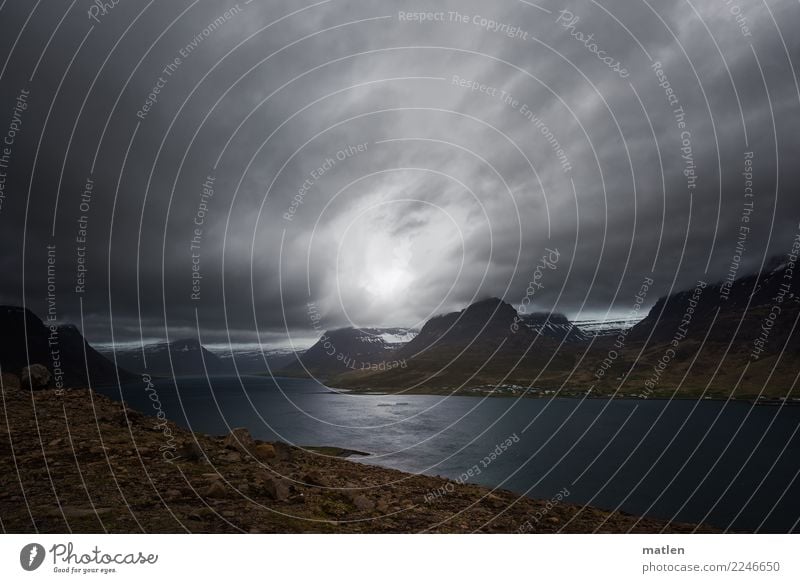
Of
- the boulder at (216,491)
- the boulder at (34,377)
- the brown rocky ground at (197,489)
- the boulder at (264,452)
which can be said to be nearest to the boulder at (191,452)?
the brown rocky ground at (197,489)

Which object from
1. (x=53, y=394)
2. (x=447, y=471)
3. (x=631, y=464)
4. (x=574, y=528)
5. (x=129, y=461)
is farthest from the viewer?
(x=631, y=464)

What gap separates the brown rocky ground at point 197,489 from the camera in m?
11.0

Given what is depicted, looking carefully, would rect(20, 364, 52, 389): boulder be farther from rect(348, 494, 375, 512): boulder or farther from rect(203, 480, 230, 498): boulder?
rect(348, 494, 375, 512): boulder

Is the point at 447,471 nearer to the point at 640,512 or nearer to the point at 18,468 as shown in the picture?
the point at 640,512

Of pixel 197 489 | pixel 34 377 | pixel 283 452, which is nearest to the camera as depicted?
pixel 197 489

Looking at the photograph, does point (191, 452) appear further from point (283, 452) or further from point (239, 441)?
point (283, 452)
